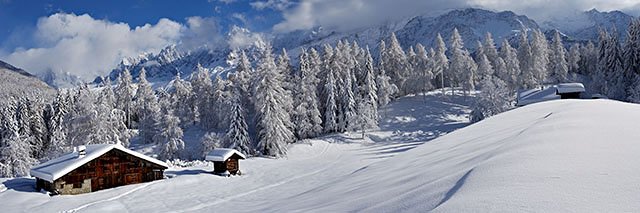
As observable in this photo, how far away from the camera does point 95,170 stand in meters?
26.8

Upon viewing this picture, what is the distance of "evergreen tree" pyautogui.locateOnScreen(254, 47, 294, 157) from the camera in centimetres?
4572

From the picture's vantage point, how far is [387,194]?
7113 millimetres

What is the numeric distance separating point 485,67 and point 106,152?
6377 cm

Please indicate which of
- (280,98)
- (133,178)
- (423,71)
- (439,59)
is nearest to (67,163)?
(133,178)

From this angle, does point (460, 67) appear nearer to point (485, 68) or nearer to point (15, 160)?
point (485, 68)

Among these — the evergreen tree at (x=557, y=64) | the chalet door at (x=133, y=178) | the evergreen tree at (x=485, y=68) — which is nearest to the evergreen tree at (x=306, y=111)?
the chalet door at (x=133, y=178)

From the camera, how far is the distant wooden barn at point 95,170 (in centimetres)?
2518

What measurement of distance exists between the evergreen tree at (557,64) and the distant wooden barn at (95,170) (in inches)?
2961

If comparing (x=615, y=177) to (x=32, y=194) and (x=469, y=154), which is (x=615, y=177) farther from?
(x=32, y=194)

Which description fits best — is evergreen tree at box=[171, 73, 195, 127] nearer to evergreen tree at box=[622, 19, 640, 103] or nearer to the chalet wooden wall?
the chalet wooden wall

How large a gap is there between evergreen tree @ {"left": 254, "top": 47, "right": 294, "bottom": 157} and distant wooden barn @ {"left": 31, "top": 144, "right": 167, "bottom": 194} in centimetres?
1726

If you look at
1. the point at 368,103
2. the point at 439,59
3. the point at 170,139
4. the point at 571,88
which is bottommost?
the point at 170,139

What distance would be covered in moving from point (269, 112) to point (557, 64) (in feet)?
200

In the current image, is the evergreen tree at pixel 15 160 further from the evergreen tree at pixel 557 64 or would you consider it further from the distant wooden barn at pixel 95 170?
the evergreen tree at pixel 557 64
